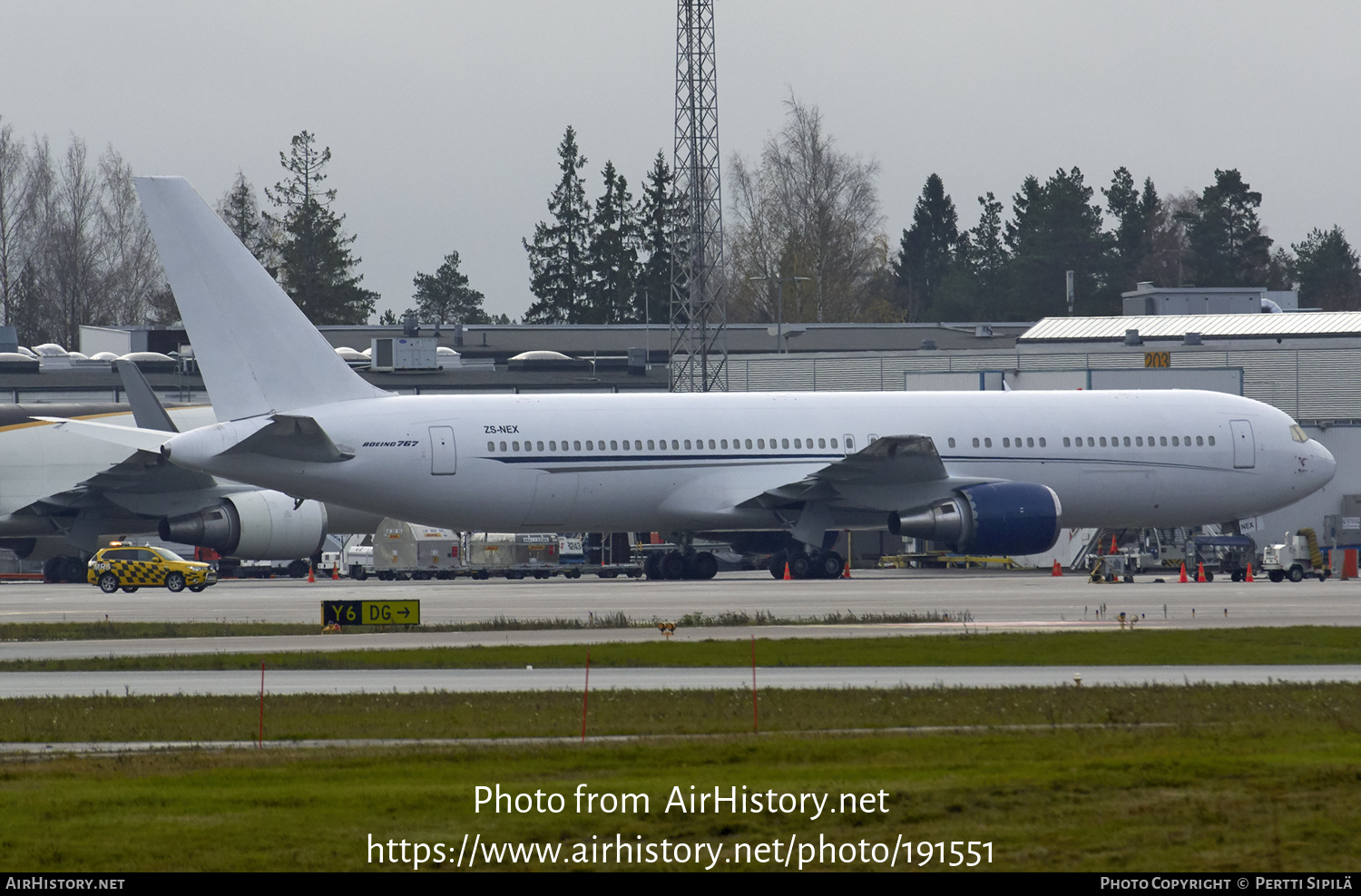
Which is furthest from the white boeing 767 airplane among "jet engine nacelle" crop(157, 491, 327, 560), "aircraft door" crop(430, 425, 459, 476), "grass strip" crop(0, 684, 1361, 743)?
"grass strip" crop(0, 684, 1361, 743)

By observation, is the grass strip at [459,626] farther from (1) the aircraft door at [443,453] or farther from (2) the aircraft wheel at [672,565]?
(2) the aircraft wheel at [672,565]

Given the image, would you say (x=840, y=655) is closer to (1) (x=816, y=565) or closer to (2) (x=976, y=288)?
(1) (x=816, y=565)

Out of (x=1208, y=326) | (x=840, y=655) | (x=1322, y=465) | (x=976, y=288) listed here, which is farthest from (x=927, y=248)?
(x=840, y=655)

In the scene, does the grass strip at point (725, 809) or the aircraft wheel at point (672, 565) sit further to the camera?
the aircraft wheel at point (672, 565)

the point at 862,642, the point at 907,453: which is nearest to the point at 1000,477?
the point at 907,453

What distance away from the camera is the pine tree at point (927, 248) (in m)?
168

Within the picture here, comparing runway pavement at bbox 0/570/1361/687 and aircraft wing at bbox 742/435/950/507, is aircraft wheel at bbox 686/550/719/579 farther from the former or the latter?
aircraft wing at bbox 742/435/950/507

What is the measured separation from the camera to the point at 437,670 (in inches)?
967

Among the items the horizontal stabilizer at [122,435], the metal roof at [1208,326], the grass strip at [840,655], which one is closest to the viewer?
the grass strip at [840,655]

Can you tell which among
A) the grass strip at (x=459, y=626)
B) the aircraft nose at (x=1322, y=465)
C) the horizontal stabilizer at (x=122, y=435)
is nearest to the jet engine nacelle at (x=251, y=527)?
the horizontal stabilizer at (x=122, y=435)

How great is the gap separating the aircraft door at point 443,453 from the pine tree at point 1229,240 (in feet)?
369

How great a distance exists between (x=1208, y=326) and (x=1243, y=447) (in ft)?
140

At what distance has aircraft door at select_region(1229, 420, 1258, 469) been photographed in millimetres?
48062

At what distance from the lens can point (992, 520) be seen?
144 ft
